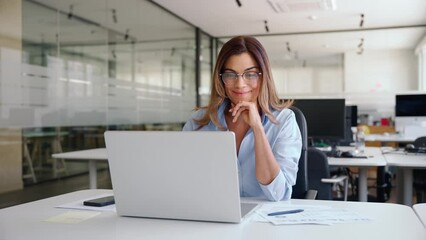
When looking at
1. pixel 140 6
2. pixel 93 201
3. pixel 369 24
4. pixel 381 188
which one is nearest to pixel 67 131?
pixel 140 6

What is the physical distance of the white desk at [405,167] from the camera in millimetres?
3318

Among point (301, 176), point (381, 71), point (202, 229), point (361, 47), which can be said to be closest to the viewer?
point (202, 229)

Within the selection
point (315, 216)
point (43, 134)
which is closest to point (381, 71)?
point (43, 134)

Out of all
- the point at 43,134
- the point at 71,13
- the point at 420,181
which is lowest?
the point at 420,181

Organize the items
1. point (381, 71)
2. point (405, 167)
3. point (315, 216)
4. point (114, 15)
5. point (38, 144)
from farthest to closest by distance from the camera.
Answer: point (381, 71) → point (114, 15) → point (38, 144) → point (405, 167) → point (315, 216)

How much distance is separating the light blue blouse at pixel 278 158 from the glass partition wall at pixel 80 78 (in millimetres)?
3197

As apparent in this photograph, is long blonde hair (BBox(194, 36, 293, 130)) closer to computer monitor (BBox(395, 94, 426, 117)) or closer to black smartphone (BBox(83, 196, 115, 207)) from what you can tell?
black smartphone (BBox(83, 196, 115, 207))

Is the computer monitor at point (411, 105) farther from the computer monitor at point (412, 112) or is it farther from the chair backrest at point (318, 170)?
the chair backrest at point (318, 170)

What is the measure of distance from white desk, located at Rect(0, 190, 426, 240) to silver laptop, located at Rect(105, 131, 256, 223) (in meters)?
0.04

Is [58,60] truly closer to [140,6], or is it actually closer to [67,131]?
[67,131]

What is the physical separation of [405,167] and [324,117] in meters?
0.78

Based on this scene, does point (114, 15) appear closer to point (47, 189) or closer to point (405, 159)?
point (47, 189)

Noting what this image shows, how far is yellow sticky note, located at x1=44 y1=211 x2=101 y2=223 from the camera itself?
1300 millimetres

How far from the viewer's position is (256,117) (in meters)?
1.53
